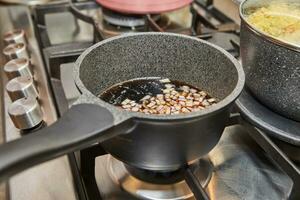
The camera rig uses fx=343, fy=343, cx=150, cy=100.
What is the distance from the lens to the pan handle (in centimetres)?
25

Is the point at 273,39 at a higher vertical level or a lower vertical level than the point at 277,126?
higher

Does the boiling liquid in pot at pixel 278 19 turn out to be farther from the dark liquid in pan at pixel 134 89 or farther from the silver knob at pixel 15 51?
the silver knob at pixel 15 51

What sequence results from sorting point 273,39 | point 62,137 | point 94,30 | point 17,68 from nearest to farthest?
point 62,137, point 273,39, point 17,68, point 94,30

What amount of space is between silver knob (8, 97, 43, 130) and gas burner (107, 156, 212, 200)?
0.13 meters

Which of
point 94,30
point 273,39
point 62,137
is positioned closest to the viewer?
point 62,137

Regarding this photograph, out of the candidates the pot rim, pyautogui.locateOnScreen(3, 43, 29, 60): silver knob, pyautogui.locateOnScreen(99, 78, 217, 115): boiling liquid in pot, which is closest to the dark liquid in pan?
pyautogui.locateOnScreen(99, 78, 217, 115): boiling liquid in pot

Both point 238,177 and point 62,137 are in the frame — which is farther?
point 238,177

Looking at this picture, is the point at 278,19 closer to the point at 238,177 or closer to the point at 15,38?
the point at 238,177

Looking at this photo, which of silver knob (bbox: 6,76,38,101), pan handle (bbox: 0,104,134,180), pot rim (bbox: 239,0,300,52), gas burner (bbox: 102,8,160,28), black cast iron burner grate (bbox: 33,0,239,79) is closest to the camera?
pan handle (bbox: 0,104,134,180)

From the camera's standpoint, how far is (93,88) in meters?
0.43

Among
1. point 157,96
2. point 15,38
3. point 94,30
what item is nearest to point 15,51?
point 15,38

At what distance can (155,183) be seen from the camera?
1.36ft

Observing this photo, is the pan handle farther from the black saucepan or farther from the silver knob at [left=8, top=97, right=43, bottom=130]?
the silver knob at [left=8, top=97, right=43, bottom=130]

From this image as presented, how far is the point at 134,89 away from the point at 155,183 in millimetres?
137
